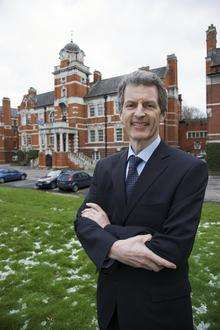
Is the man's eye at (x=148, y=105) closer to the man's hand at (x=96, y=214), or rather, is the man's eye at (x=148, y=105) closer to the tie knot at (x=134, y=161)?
the tie knot at (x=134, y=161)

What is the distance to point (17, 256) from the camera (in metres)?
6.47

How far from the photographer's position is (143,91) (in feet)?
8.58

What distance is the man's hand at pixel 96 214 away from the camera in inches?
104

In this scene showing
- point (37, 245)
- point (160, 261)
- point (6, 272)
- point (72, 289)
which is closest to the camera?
point (160, 261)

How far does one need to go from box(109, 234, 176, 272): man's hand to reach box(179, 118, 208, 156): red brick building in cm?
4689

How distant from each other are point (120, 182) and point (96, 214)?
1.12 feet

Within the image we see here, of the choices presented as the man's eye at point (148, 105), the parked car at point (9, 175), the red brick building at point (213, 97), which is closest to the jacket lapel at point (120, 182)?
the man's eye at point (148, 105)

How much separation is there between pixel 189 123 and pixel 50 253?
44.4 metres

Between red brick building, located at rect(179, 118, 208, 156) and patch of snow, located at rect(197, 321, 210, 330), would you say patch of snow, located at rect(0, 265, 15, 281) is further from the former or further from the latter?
red brick building, located at rect(179, 118, 208, 156)

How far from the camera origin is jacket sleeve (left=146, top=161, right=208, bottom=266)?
2.23 metres

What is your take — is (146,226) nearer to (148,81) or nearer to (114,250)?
(114,250)

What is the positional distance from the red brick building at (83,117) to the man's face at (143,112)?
41.1 meters

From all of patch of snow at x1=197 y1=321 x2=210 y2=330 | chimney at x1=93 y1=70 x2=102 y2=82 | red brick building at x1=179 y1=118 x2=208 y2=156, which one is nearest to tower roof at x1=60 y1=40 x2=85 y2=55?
chimney at x1=93 y1=70 x2=102 y2=82

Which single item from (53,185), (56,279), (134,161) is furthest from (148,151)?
(53,185)
